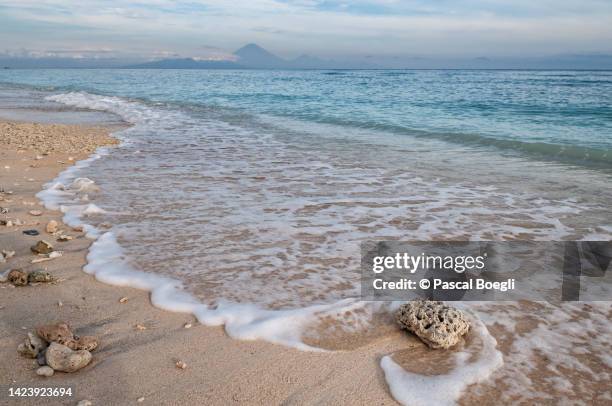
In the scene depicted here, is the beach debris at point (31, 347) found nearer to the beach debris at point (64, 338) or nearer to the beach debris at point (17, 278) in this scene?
the beach debris at point (64, 338)

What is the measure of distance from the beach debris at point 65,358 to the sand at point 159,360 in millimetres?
44

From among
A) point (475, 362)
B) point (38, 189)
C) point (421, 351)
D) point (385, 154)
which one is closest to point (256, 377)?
point (421, 351)

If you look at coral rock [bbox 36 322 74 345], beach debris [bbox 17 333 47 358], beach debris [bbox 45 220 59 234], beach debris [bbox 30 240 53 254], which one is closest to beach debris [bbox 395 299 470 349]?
coral rock [bbox 36 322 74 345]

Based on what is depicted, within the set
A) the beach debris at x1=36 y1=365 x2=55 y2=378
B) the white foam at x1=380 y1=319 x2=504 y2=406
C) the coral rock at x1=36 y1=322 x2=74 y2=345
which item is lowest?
the white foam at x1=380 y1=319 x2=504 y2=406

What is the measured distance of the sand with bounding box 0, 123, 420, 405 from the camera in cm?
228

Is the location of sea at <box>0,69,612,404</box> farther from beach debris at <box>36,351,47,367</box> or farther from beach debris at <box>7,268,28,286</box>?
beach debris at <box>36,351,47,367</box>

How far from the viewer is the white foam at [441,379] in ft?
7.61

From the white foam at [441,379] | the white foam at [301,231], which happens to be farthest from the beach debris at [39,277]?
the white foam at [441,379]

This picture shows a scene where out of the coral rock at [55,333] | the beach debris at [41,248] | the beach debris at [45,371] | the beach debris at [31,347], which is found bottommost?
the beach debris at [45,371]

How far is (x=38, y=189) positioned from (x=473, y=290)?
571cm

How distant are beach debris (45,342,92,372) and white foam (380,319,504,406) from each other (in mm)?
1661

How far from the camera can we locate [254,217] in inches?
198

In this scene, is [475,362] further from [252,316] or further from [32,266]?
[32,266]

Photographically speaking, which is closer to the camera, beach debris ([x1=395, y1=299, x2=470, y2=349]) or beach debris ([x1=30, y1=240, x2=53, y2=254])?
beach debris ([x1=395, y1=299, x2=470, y2=349])
